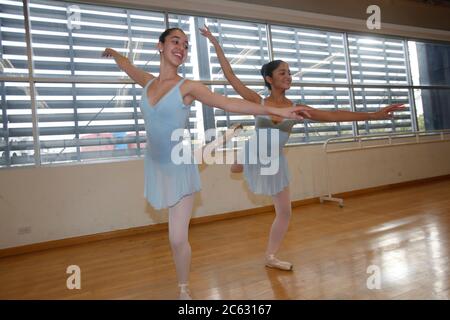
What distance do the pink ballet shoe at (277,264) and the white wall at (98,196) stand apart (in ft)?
5.70

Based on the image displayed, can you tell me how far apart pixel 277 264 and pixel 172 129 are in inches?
46.2

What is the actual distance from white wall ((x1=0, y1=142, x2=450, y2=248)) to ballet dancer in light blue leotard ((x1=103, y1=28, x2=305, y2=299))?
2.02 metres

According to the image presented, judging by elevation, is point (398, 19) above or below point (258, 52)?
above

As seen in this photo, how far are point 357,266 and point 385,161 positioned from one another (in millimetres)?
3712

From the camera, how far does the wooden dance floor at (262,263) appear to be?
1729mm

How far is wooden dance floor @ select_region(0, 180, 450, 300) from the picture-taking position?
1.73m

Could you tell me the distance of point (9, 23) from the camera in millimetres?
3199

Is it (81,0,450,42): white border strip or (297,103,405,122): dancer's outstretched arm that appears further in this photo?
(81,0,450,42): white border strip

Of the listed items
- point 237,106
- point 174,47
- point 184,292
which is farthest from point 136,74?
point 184,292

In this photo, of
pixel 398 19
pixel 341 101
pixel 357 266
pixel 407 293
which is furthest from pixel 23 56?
pixel 398 19

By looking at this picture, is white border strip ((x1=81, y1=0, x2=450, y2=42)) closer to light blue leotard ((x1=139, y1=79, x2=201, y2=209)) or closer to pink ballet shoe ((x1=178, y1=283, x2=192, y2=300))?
light blue leotard ((x1=139, y1=79, x2=201, y2=209))

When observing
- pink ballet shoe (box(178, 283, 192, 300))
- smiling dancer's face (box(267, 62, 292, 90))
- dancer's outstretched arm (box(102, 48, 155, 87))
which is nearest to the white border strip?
dancer's outstretched arm (box(102, 48, 155, 87))

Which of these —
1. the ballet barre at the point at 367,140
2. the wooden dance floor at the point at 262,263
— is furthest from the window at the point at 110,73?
the wooden dance floor at the point at 262,263

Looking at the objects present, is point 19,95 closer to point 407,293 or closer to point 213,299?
point 213,299
